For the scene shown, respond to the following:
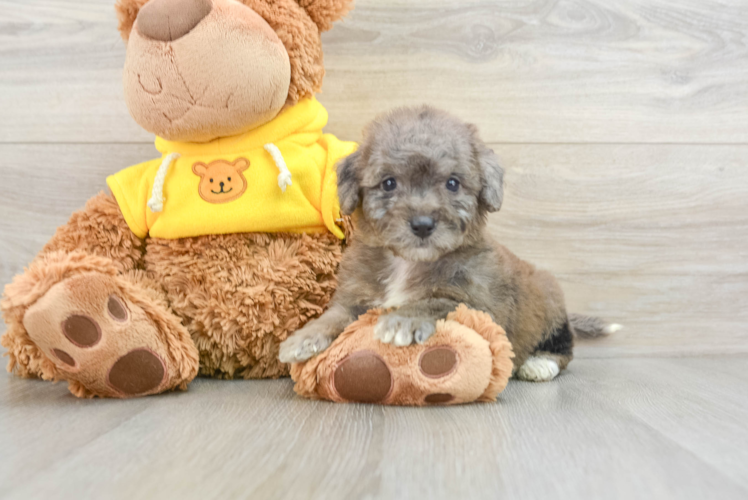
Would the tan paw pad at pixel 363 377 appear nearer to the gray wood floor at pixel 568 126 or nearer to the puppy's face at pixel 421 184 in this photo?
the puppy's face at pixel 421 184

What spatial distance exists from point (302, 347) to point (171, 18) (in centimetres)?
93

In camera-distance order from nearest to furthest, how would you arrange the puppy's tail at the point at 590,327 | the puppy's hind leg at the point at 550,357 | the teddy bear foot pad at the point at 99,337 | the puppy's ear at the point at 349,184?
the teddy bear foot pad at the point at 99,337
the puppy's ear at the point at 349,184
the puppy's hind leg at the point at 550,357
the puppy's tail at the point at 590,327

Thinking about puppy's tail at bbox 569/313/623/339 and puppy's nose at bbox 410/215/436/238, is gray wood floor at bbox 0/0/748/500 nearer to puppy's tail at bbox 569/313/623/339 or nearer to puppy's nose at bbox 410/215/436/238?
puppy's tail at bbox 569/313/623/339

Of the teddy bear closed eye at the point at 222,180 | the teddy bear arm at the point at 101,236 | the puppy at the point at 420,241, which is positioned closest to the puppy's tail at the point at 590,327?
the puppy at the point at 420,241

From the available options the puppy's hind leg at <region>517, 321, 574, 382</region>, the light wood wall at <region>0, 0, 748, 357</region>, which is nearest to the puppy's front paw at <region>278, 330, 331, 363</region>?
the puppy's hind leg at <region>517, 321, 574, 382</region>

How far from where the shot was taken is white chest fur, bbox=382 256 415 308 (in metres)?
1.64

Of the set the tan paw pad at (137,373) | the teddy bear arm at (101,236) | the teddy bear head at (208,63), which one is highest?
the teddy bear head at (208,63)

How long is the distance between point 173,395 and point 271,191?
621 mm

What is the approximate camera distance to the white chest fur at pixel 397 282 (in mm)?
1639

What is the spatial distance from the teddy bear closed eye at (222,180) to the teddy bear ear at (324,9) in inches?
19.5

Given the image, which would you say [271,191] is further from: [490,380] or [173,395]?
[490,380]

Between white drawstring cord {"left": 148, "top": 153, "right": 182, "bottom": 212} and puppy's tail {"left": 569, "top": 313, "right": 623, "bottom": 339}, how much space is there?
4.74 ft

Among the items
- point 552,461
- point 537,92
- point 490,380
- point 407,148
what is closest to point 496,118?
point 537,92

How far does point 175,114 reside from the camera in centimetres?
165
